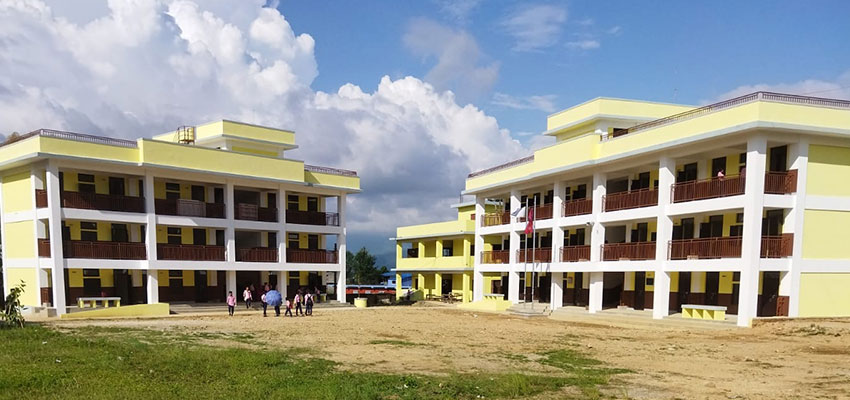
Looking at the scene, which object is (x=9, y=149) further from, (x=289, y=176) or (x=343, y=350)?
(x=343, y=350)

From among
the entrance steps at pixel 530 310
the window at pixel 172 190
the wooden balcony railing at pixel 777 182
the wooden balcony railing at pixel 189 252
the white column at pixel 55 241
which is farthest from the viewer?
the window at pixel 172 190

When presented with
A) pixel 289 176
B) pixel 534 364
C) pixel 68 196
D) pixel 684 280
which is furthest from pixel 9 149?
pixel 684 280

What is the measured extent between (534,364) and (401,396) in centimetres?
520

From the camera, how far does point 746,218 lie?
21.9 m

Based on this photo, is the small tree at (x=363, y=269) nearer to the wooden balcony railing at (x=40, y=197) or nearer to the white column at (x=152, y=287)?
the white column at (x=152, y=287)

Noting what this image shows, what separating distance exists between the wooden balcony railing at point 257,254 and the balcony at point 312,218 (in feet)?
8.88

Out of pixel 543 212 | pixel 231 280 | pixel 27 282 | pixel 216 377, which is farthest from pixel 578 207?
pixel 27 282

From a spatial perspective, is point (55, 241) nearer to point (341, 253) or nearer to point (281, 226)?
point (281, 226)

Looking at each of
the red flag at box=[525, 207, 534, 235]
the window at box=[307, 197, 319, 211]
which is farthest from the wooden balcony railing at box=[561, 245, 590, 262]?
the window at box=[307, 197, 319, 211]

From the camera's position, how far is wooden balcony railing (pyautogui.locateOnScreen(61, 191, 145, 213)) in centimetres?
2870

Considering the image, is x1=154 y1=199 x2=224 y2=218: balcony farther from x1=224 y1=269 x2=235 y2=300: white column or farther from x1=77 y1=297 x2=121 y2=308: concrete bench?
x1=77 y1=297 x2=121 y2=308: concrete bench

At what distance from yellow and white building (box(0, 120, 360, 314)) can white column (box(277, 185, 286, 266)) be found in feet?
0.22

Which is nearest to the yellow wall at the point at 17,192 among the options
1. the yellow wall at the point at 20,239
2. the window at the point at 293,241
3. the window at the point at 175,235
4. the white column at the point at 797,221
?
the yellow wall at the point at 20,239

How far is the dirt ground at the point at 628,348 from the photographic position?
11.2 meters
